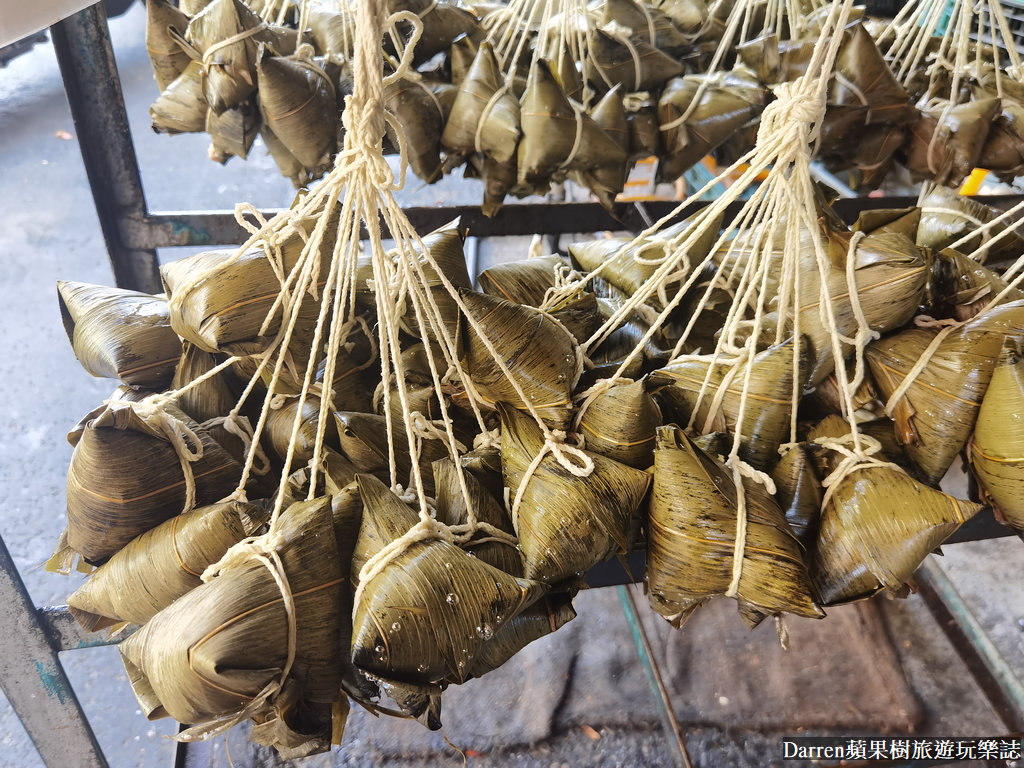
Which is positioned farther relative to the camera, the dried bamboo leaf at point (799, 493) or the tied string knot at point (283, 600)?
the dried bamboo leaf at point (799, 493)

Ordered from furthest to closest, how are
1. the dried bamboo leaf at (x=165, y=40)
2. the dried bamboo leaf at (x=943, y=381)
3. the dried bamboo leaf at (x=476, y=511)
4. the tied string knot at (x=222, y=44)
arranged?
the dried bamboo leaf at (x=165, y=40) < the tied string knot at (x=222, y=44) < the dried bamboo leaf at (x=943, y=381) < the dried bamboo leaf at (x=476, y=511)

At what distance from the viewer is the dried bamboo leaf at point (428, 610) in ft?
3.61

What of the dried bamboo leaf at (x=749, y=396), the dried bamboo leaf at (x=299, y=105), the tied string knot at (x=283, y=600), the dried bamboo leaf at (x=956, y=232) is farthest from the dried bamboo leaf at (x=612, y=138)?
the tied string knot at (x=283, y=600)

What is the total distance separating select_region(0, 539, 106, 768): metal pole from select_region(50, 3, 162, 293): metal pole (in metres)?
1.66

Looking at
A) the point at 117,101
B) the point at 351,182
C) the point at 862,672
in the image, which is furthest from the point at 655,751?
the point at 117,101

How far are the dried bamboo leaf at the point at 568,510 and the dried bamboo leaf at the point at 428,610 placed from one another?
9 cm

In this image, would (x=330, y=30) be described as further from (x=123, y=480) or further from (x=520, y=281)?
(x=123, y=480)

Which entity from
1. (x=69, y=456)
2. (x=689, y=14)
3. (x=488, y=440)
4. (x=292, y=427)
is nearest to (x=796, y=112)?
(x=488, y=440)

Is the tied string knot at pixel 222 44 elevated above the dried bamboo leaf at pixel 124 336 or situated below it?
above

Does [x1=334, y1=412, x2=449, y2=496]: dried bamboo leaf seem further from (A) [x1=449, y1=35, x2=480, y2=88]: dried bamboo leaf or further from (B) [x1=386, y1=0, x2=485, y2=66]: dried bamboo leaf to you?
(B) [x1=386, y1=0, x2=485, y2=66]: dried bamboo leaf

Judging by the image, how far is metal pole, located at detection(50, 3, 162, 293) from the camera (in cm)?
244

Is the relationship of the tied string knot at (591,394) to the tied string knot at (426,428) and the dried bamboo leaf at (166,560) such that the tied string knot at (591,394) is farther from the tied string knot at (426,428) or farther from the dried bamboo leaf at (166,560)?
the dried bamboo leaf at (166,560)

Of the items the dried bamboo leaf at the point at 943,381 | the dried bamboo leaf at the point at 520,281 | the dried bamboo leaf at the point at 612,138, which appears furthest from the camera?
the dried bamboo leaf at the point at 612,138

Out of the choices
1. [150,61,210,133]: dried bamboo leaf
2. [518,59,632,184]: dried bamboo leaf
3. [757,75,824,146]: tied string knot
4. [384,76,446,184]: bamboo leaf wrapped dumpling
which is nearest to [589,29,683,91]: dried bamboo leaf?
[518,59,632,184]: dried bamboo leaf
